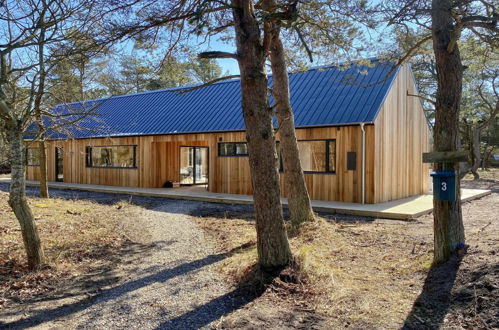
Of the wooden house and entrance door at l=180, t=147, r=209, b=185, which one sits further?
entrance door at l=180, t=147, r=209, b=185

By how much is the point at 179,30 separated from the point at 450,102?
3.99m

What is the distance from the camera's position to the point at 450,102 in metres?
4.50

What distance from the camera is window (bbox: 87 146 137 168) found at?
16.4m

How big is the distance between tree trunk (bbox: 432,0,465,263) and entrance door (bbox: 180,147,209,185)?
44.7 ft

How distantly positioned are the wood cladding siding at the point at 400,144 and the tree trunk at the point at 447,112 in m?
6.29

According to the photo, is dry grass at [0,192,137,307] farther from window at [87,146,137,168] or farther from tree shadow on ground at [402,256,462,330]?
window at [87,146,137,168]

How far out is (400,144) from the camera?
12.2 m

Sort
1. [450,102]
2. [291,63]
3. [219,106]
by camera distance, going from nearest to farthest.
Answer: [450,102]
[291,63]
[219,106]

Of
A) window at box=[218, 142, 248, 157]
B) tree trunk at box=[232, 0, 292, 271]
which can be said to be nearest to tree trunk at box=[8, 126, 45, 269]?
tree trunk at box=[232, 0, 292, 271]

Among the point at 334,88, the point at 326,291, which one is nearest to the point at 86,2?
the point at 326,291

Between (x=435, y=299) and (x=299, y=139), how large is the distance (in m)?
8.52

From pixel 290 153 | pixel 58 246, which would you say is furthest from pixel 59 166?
pixel 290 153

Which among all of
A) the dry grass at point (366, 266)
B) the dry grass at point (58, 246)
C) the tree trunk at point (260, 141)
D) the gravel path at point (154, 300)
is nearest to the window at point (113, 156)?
the dry grass at point (58, 246)

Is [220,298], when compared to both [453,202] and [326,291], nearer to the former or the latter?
[326,291]
